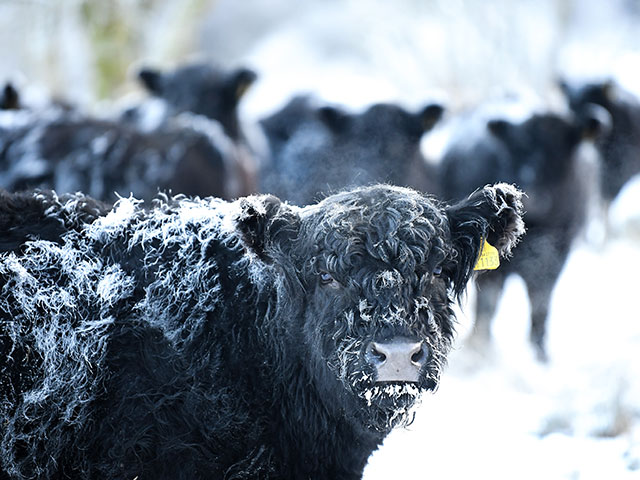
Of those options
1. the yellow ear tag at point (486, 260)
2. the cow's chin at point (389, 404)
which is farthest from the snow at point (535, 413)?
the cow's chin at point (389, 404)

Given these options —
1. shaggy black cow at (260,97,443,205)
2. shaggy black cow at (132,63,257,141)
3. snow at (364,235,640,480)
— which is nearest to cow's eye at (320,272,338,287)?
snow at (364,235,640,480)

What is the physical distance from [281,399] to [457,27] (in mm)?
21647

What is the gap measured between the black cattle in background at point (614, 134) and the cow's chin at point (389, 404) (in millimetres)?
6826

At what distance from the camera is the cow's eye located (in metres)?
3.52

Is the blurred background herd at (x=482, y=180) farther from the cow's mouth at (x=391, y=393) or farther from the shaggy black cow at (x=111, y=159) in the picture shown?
the cow's mouth at (x=391, y=393)

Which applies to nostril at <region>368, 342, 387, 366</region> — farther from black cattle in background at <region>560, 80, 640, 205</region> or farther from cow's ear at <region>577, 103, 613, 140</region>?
black cattle in background at <region>560, 80, 640, 205</region>

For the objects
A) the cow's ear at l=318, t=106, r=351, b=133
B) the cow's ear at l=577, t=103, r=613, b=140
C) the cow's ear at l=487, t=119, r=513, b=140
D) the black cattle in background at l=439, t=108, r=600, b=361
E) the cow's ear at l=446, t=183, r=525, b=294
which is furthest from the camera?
the cow's ear at l=318, t=106, r=351, b=133

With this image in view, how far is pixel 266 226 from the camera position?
364 cm

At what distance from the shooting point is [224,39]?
33094 millimetres

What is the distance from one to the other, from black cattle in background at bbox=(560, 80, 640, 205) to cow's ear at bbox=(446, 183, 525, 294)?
610cm

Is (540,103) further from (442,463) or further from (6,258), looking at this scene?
(6,258)

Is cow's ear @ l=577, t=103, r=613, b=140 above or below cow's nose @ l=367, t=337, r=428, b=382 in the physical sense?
above

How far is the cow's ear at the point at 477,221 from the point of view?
3.76 m

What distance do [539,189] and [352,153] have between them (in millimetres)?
1760
